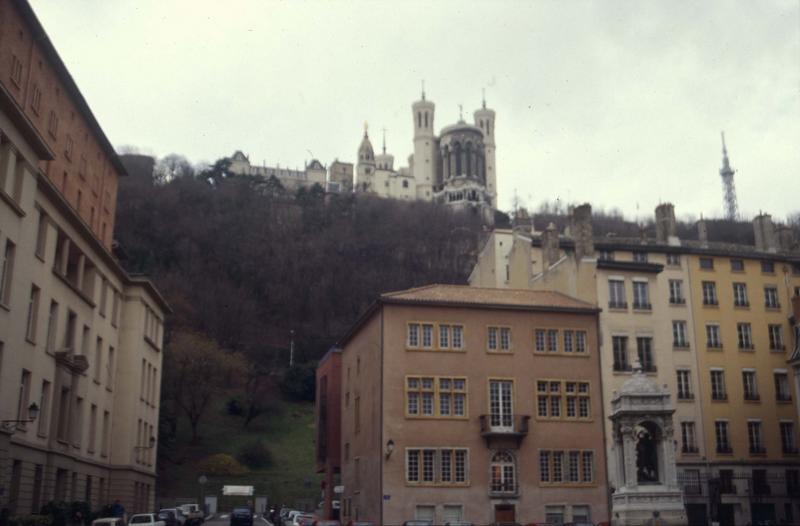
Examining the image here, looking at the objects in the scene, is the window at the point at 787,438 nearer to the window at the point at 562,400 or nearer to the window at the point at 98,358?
the window at the point at 562,400

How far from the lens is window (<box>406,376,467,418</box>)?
4203 centimetres

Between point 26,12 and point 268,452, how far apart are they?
52.5m

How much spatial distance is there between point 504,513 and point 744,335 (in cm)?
1914

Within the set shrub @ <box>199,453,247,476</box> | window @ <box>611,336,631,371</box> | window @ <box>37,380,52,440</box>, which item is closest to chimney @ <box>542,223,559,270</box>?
window @ <box>611,336,631,371</box>

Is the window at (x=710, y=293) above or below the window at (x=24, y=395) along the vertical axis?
above

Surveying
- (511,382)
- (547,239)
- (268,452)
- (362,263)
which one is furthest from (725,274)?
(362,263)

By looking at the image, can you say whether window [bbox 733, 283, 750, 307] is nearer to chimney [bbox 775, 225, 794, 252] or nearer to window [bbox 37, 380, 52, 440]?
chimney [bbox 775, 225, 794, 252]

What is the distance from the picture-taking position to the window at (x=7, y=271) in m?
30.1

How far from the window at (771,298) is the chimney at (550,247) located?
12556mm

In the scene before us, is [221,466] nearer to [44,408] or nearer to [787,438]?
[44,408]

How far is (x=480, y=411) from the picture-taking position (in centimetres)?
4259

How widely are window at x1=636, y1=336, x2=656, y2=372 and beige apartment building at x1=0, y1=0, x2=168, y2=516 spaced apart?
93.4 ft

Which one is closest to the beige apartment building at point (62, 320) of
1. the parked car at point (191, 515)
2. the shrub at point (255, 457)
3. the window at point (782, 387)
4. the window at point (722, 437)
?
the parked car at point (191, 515)

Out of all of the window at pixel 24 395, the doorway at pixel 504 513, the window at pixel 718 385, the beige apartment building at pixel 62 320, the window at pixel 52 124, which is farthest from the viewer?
the window at pixel 718 385
